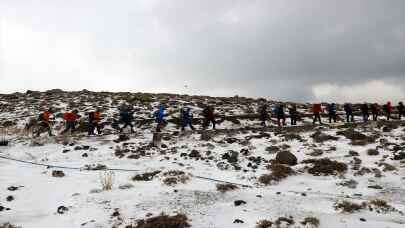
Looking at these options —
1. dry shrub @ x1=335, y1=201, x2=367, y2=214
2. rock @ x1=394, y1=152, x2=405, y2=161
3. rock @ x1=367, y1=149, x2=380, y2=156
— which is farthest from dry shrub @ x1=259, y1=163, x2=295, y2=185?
rock @ x1=394, y1=152, x2=405, y2=161

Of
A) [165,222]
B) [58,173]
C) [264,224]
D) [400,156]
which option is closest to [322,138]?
[400,156]

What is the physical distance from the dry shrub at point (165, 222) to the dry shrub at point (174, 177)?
10.5ft

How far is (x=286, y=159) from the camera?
53.2ft

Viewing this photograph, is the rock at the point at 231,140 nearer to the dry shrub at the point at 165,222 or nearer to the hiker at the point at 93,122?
the hiker at the point at 93,122

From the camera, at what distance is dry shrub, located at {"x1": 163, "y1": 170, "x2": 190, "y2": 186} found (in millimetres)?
13789

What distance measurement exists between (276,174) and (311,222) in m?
4.33

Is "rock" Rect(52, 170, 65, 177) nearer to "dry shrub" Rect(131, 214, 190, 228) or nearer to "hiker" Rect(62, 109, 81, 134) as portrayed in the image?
"dry shrub" Rect(131, 214, 190, 228)

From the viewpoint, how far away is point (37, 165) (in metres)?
16.9

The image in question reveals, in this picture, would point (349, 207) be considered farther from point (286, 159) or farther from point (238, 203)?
point (286, 159)

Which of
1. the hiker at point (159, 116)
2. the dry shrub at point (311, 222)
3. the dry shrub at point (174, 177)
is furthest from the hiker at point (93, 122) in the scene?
the dry shrub at point (311, 222)

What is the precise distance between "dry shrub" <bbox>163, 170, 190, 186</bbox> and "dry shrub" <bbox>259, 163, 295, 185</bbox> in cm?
256

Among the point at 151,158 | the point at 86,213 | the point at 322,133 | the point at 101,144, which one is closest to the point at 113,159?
the point at 151,158

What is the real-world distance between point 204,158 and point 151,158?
91.1 inches

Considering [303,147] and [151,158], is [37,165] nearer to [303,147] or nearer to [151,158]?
[151,158]
